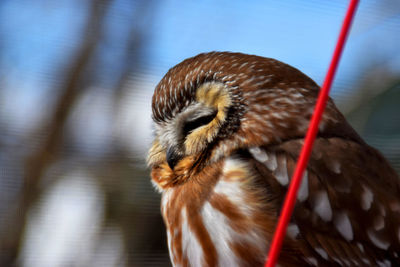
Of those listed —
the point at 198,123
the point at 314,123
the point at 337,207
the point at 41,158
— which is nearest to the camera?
the point at 314,123

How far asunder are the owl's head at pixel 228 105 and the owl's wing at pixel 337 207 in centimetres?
5

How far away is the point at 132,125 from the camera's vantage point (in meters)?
2.61

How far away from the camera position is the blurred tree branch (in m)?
2.60

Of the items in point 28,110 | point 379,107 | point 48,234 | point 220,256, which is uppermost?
point 220,256

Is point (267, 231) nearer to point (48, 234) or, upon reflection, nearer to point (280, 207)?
point (280, 207)

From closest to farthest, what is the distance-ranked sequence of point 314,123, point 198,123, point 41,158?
point 314,123, point 198,123, point 41,158

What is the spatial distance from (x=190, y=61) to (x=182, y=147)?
0.21 meters

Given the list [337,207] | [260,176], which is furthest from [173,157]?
[337,207]

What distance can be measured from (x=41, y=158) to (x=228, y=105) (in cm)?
190

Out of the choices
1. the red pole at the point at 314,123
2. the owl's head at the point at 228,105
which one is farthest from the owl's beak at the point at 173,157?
the red pole at the point at 314,123

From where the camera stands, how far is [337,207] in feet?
2.94

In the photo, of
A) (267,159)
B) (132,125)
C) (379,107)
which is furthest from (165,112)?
(379,107)

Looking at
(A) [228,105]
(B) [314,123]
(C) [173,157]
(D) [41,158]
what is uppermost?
(B) [314,123]

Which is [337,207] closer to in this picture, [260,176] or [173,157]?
[260,176]
